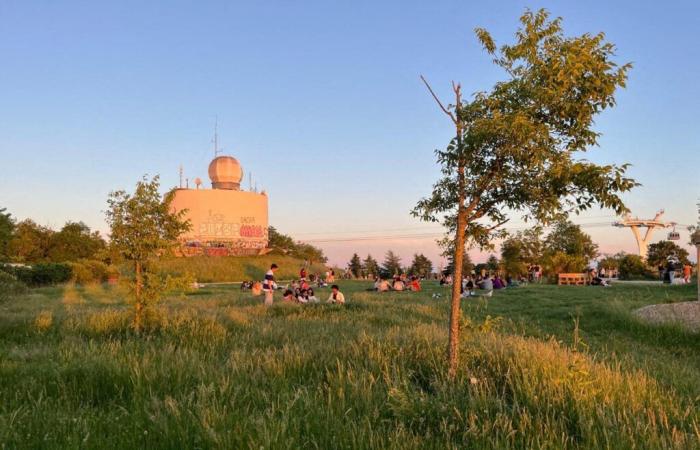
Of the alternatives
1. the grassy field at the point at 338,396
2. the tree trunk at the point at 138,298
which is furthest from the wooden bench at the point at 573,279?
the tree trunk at the point at 138,298

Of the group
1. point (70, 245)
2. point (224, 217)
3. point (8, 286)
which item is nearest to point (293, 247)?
point (224, 217)

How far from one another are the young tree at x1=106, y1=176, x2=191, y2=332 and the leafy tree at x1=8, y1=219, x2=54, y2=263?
1657 inches

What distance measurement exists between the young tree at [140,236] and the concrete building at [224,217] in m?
54.6

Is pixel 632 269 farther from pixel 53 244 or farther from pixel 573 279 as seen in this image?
pixel 53 244

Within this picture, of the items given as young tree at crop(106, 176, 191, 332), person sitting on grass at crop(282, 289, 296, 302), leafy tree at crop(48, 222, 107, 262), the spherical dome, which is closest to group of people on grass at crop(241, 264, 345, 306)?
person sitting on grass at crop(282, 289, 296, 302)

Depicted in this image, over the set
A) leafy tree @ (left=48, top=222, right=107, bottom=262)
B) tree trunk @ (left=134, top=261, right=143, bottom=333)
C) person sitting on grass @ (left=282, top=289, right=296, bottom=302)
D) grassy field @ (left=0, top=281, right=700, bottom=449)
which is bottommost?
person sitting on grass @ (left=282, top=289, right=296, bottom=302)

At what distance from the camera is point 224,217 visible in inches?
2756

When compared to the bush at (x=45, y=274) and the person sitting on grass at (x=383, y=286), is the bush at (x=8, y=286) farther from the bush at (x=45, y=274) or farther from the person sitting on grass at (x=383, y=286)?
the bush at (x=45, y=274)

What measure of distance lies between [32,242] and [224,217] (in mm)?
24218

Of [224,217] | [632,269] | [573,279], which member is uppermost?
[224,217]

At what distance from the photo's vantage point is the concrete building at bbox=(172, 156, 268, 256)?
68.3 meters

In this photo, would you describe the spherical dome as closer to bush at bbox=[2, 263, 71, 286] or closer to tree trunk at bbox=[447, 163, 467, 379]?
bush at bbox=[2, 263, 71, 286]

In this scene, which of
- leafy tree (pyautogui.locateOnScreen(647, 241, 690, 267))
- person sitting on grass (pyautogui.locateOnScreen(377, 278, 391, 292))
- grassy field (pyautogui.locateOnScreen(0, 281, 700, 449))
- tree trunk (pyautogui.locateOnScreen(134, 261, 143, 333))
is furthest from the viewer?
leafy tree (pyautogui.locateOnScreen(647, 241, 690, 267))

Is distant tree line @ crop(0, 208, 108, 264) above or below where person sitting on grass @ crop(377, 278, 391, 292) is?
above
